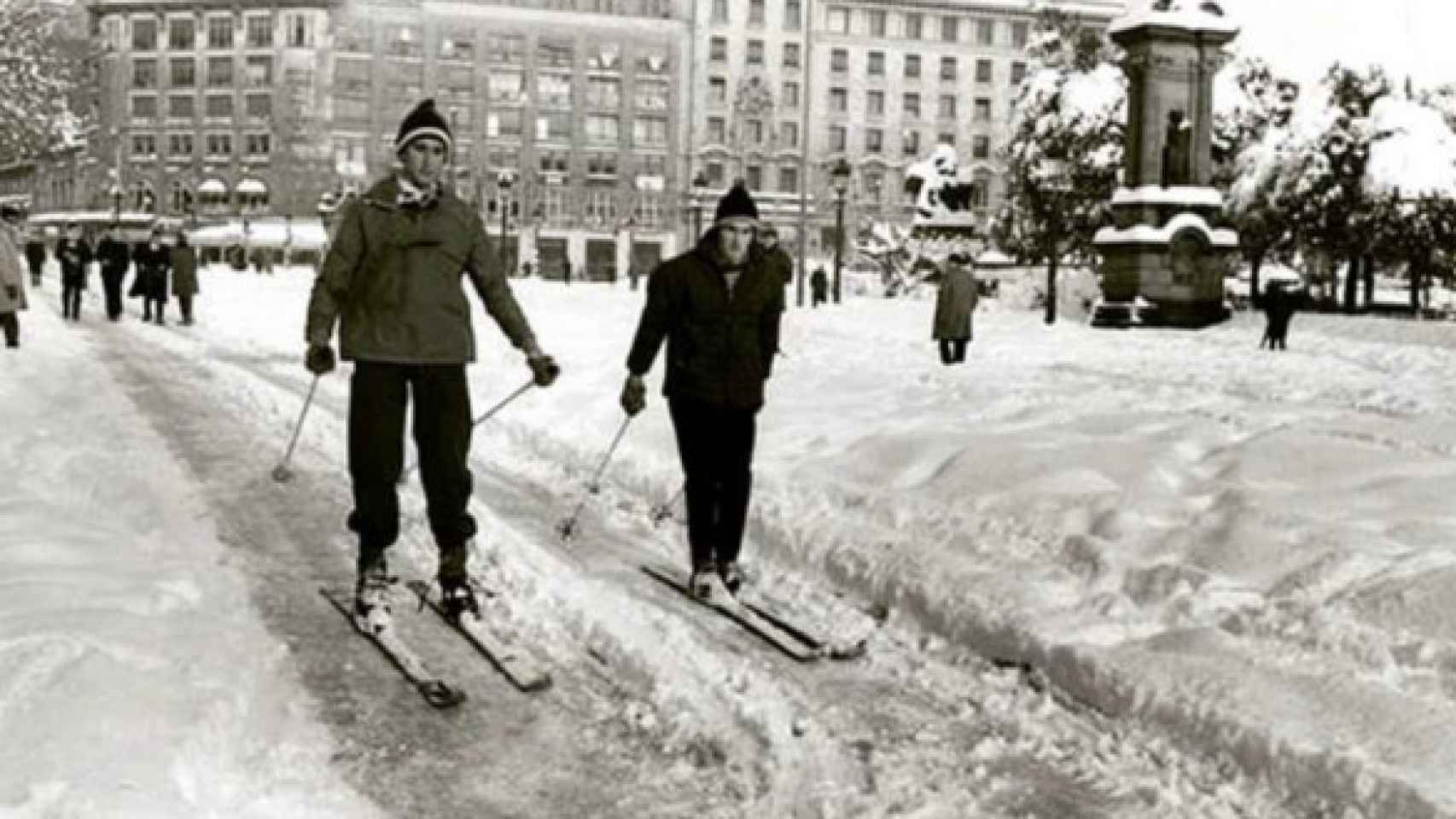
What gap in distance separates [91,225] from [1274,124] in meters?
70.0

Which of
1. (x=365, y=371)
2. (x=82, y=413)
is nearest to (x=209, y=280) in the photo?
(x=82, y=413)

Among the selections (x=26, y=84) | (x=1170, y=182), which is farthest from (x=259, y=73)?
(x=1170, y=182)

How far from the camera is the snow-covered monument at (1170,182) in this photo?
34.2 metres

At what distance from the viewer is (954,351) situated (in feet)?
73.2

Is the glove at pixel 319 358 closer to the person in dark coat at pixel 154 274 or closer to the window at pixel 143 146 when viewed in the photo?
the person in dark coat at pixel 154 274

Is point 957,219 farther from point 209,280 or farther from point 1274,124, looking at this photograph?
point 209,280

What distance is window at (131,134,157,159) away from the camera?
101812 mm

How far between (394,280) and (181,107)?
103 metres

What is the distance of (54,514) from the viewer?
7719 mm

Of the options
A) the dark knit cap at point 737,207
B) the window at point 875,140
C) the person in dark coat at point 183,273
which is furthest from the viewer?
the window at point 875,140

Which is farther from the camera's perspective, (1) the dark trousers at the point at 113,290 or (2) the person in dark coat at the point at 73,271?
(1) the dark trousers at the point at 113,290

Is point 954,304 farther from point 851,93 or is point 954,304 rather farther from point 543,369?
point 851,93

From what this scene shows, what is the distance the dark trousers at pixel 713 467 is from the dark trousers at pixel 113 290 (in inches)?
844

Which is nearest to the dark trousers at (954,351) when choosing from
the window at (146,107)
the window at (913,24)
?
the window at (913,24)
